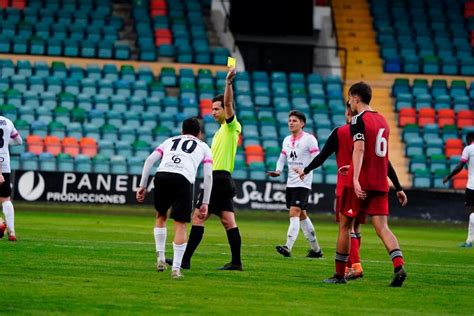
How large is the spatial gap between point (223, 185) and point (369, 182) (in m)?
2.62

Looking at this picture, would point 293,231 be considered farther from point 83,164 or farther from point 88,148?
point 88,148

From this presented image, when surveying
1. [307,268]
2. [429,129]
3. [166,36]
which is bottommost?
Result: [307,268]

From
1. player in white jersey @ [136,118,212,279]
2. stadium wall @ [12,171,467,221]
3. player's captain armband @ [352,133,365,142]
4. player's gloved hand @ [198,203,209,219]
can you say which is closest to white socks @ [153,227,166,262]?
player in white jersey @ [136,118,212,279]

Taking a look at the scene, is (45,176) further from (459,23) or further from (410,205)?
(459,23)

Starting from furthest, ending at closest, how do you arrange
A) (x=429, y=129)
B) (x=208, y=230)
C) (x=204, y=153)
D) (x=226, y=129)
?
1. (x=429, y=129)
2. (x=208, y=230)
3. (x=226, y=129)
4. (x=204, y=153)

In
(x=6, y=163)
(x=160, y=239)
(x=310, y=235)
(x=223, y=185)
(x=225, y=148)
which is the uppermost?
(x=225, y=148)

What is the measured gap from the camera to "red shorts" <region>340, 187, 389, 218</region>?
45.9 ft

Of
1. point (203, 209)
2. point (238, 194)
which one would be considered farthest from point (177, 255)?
point (238, 194)

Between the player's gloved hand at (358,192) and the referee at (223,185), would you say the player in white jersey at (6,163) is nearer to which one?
the referee at (223,185)

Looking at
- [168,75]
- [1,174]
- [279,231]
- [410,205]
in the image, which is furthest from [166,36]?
[1,174]

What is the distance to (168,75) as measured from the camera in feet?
137

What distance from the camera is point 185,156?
566 inches

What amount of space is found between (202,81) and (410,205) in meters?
10.6

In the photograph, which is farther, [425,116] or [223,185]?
[425,116]
